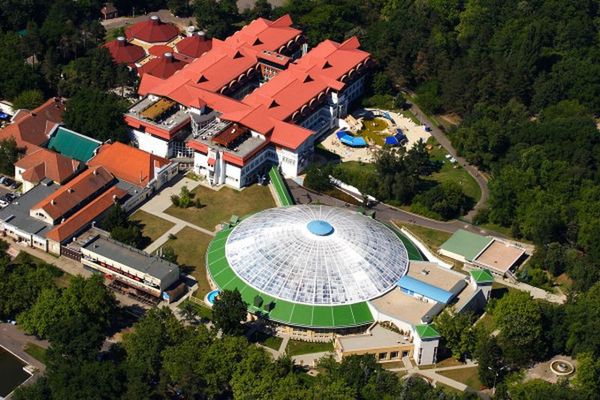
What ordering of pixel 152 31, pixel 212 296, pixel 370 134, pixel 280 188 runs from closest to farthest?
pixel 212 296 < pixel 280 188 < pixel 370 134 < pixel 152 31

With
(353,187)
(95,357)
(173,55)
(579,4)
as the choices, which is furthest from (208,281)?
(579,4)

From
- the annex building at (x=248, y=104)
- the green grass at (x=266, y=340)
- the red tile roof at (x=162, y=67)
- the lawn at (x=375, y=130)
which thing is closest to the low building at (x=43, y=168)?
the annex building at (x=248, y=104)

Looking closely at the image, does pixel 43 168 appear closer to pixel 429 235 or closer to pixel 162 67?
pixel 162 67

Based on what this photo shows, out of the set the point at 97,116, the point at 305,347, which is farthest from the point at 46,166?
the point at 305,347

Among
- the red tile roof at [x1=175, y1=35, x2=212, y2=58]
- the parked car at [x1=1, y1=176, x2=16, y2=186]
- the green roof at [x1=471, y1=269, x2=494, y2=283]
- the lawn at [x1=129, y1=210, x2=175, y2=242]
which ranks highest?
the green roof at [x1=471, y1=269, x2=494, y2=283]

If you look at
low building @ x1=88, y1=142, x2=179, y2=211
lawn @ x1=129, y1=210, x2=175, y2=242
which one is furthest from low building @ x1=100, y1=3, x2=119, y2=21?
lawn @ x1=129, y1=210, x2=175, y2=242

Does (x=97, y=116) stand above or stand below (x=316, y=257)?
below

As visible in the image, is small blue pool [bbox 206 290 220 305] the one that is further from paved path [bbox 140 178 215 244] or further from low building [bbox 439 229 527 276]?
low building [bbox 439 229 527 276]
